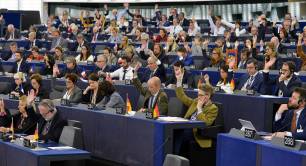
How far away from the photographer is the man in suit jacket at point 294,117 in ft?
23.0

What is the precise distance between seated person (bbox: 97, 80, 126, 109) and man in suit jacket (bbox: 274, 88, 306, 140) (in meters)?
2.18

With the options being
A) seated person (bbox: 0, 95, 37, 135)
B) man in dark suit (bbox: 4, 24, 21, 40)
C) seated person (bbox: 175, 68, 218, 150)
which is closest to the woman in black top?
seated person (bbox: 0, 95, 37, 135)

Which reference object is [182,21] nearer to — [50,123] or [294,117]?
[50,123]

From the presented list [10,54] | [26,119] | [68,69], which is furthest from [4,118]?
[10,54]

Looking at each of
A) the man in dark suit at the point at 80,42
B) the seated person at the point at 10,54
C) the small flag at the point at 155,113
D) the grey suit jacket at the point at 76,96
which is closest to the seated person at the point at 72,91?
the grey suit jacket at the point at 76,96

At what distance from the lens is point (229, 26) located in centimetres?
1908

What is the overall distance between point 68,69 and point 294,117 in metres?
6.46

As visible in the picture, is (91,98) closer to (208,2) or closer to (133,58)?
(133,58)

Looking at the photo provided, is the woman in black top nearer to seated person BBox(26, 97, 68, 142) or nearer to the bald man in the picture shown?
seated person BBox(26, 97, 68, 142)

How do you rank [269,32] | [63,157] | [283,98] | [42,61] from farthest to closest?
[269,32] → [42,61] → [283,98] → [63,157]

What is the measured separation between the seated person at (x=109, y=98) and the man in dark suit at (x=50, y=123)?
1.32 metres

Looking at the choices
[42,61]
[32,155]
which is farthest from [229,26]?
[32,155]

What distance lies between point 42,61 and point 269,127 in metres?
7.78

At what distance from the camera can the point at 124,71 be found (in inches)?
500
